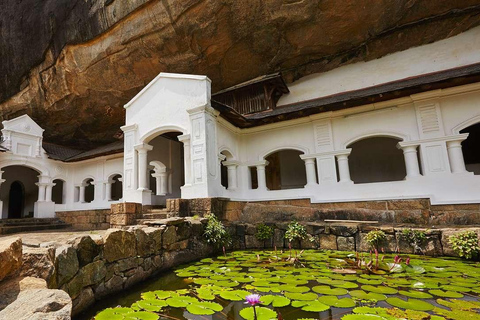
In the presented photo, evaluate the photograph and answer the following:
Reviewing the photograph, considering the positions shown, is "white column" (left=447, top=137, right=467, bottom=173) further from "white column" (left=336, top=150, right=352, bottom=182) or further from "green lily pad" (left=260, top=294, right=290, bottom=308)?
"green lily pad" (left=260, top=294, right=290, bottom=308)

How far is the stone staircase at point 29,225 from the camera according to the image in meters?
10.2

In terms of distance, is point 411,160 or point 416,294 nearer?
point 416,294

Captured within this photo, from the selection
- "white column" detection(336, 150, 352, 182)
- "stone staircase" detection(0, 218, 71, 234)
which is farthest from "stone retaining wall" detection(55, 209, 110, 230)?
"white column" detection(336, 150, 352, 182)

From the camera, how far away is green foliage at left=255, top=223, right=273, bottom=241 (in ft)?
22.0

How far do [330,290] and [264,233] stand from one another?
11.6 feet

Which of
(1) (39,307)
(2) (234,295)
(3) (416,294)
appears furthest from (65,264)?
(3) (416,294)

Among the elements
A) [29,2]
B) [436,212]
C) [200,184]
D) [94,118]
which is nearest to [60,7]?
[29,2]

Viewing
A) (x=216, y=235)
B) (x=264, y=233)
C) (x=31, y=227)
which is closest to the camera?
(x=216, y=235)

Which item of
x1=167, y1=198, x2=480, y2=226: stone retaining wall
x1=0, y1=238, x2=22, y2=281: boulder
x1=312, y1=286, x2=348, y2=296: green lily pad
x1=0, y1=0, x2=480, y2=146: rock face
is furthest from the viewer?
x1=0, y1=0, x2=480, y2=146: rock face

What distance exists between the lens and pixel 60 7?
12.0 m

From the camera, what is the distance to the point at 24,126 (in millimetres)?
13094

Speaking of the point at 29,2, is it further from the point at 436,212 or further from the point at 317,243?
the point at 436,212

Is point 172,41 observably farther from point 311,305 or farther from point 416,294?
point 416,294

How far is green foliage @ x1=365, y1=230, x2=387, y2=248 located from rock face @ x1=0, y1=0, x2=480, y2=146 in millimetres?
7714
